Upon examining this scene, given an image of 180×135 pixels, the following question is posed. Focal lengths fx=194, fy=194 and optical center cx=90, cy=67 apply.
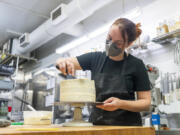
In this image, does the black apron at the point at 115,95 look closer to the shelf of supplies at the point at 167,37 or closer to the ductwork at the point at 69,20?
the shelf of supplies at the point at 167,37

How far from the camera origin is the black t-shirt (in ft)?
4.22

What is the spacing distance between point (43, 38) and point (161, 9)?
268cm

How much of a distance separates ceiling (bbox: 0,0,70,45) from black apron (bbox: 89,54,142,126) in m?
3.42

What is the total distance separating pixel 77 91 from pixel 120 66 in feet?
1.56

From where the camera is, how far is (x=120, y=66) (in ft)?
4.42

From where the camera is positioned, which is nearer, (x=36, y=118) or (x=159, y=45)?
(x=36, y=118)

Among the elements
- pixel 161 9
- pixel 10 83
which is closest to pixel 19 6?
pixel 10 83

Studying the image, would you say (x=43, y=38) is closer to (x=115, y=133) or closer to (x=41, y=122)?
(x=41, y=122)

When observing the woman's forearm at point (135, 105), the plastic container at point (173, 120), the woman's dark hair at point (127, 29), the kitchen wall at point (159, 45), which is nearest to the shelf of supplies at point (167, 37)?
the kitchen wall at point (159, 45)

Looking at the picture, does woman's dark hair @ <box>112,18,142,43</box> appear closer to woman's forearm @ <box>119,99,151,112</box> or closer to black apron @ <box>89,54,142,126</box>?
black apron @ <box>89,54,142,126</box>

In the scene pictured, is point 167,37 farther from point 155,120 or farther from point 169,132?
point 169,132

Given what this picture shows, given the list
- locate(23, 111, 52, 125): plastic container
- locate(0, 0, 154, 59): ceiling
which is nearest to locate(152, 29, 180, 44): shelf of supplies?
locate(0, 0, 154, 59): ceiling

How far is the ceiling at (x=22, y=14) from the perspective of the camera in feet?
14.5

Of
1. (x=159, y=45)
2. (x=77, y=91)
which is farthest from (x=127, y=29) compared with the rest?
(x=159, y=45)
